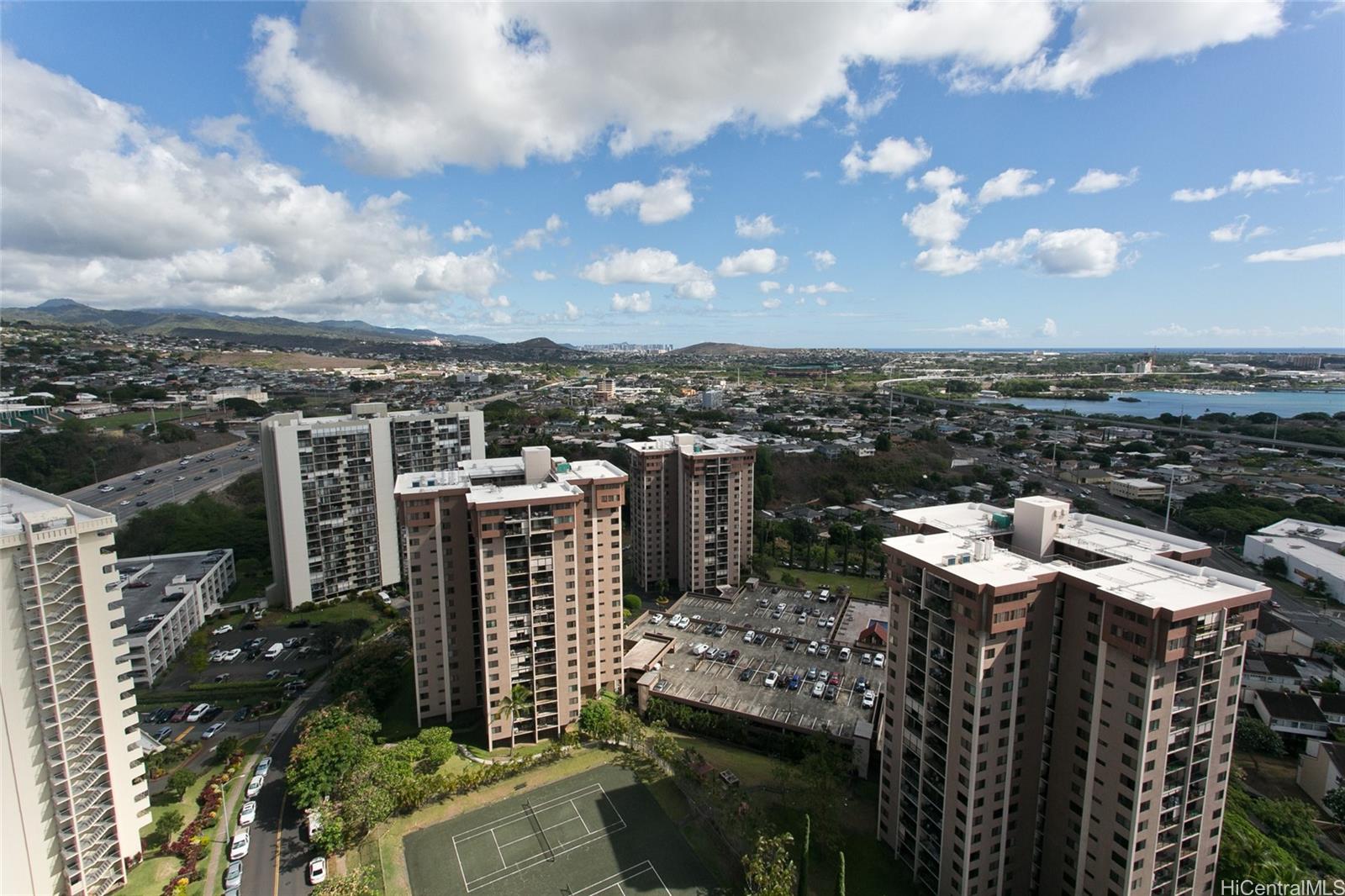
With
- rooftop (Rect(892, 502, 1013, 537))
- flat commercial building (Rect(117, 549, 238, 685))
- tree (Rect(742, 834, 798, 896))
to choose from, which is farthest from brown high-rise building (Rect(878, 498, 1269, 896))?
flat commercial building (Rect(117, 549, 238, 685))

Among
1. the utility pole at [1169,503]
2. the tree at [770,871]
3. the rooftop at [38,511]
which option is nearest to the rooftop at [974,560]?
the tree at [770,871]

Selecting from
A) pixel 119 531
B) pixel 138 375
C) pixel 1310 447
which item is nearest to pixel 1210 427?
pixel 1310 447

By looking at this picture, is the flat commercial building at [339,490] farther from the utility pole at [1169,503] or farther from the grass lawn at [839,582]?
the utility pole at [1169,503]

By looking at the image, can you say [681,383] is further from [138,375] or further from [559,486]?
[559,486]

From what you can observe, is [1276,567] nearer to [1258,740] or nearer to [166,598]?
[1258,740]

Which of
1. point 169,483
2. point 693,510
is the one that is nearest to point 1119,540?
point 693,510
